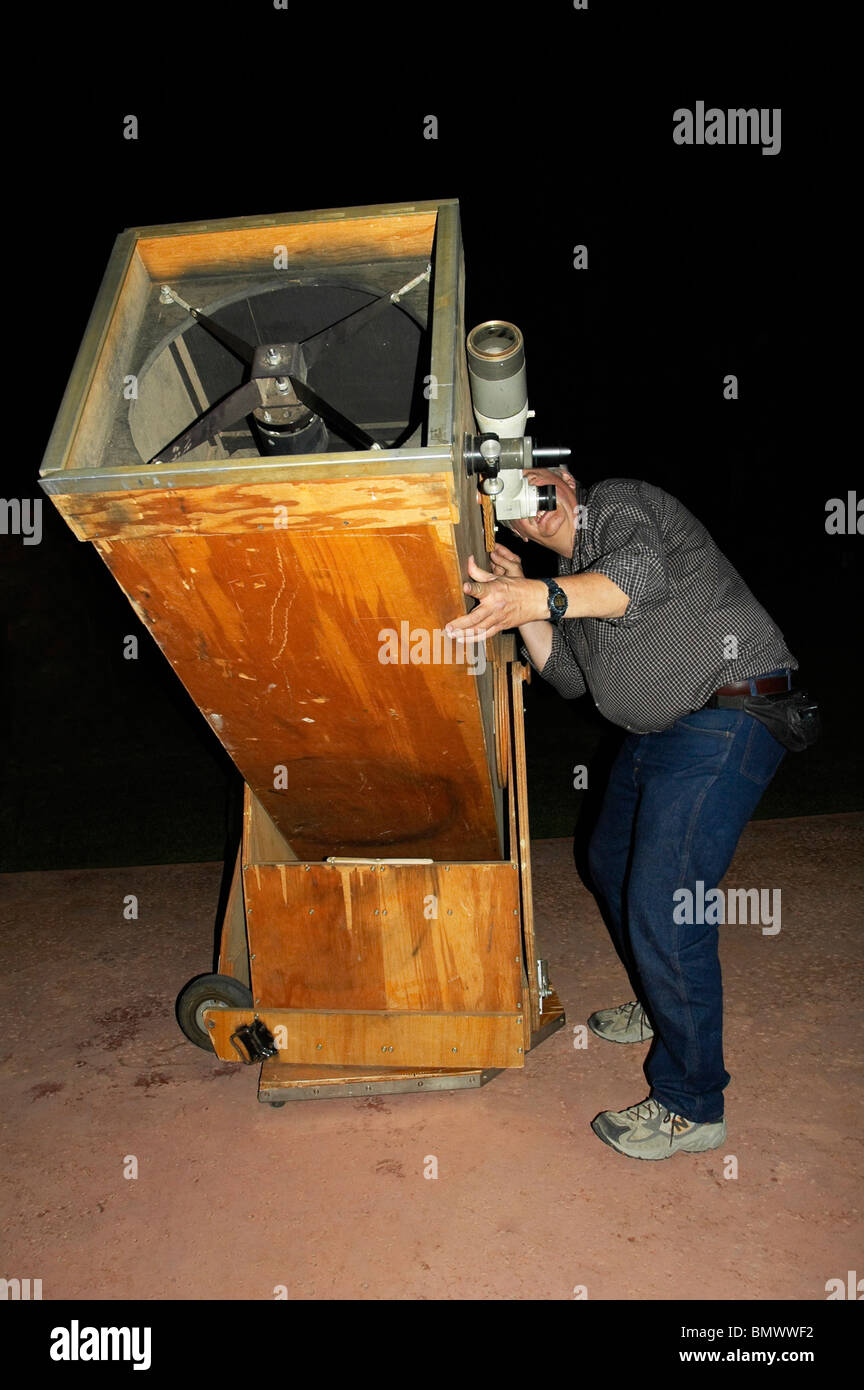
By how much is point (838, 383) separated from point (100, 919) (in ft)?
20.0

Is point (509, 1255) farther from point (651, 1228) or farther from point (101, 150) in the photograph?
point (101, 150)

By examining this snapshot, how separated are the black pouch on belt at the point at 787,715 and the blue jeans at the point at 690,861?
23mm

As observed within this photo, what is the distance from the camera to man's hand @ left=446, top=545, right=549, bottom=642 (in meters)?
1.49

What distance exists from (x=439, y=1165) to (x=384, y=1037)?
32cm

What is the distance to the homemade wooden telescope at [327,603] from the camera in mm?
1309

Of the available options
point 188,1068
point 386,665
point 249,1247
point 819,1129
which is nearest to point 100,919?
point 188,1068

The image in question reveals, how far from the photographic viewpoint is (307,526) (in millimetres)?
1307

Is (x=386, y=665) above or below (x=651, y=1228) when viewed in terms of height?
above

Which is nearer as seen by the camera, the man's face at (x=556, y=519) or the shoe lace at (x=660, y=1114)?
the man's face at (x=556, y=519)

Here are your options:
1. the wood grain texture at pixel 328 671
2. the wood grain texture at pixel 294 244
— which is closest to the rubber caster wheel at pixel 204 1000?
the wood grain texture at pixel 328 671

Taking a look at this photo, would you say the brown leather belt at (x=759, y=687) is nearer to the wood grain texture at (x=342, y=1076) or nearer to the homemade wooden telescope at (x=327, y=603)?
the homemade wooden telescope at (x=327, y=603)

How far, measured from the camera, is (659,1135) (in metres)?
2.07

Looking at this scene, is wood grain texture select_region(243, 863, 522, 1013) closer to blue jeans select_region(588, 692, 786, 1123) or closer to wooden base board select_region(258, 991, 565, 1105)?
wooden base board select_region(258, 991, 565, 1105)

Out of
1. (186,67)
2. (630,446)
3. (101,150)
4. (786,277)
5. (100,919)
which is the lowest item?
(100,919)
